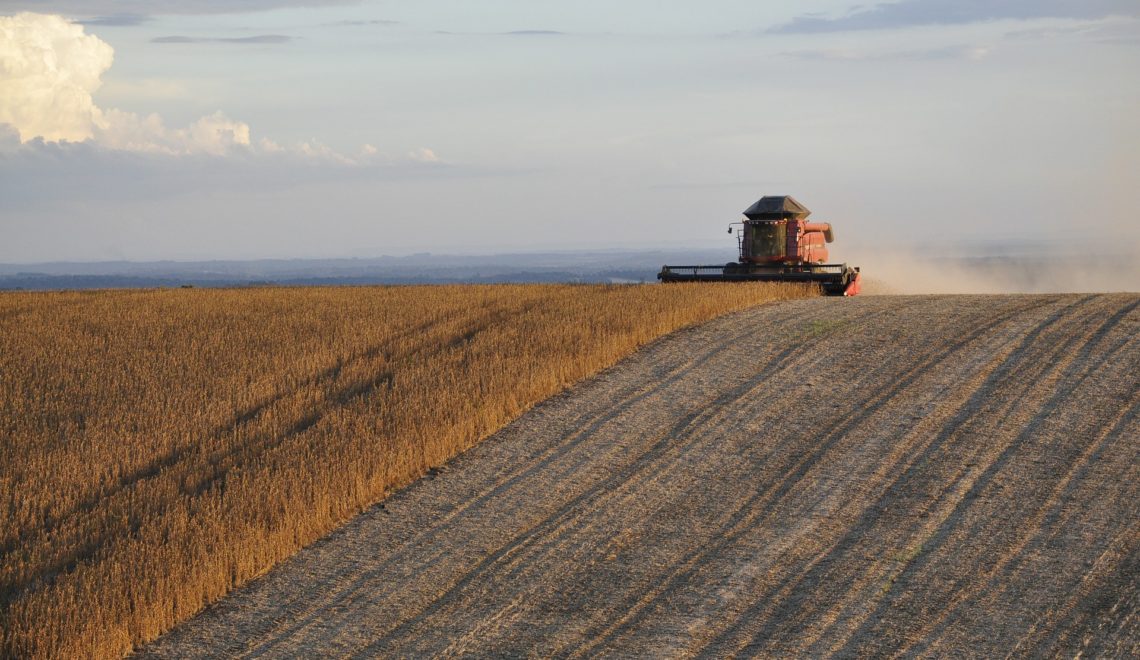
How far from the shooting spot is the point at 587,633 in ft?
28.0

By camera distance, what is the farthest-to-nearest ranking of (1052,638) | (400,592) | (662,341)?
(662,341), (400,592), (1052,638)

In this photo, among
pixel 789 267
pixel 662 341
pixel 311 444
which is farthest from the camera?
pixel 789 267

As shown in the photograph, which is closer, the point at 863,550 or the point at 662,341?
the point at 863,550

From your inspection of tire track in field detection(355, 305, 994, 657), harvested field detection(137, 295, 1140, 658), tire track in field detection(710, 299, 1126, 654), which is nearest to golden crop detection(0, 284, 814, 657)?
harvested field detection(137, 295, 1140, 658)

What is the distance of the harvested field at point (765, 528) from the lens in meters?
8.54

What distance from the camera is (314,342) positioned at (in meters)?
18.5

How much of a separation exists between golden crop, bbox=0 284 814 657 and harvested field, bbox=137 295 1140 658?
1.23 ft

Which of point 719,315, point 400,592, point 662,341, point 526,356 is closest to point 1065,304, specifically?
point 719,315

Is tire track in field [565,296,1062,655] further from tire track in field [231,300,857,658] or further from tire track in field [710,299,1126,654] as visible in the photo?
tire track in field [231,300,857,658]

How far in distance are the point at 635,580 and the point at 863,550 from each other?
208cm

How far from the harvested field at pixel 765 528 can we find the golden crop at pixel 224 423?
0.38 meters

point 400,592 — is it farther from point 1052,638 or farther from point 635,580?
point 1052,638

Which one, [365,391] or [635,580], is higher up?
[365,391]

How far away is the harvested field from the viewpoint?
8.54m
